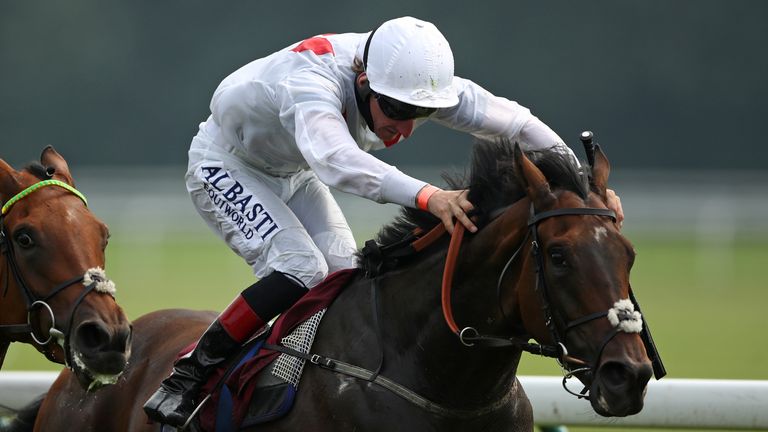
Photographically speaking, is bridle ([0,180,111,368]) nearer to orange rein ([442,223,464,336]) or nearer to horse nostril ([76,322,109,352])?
horse nostril ([76,322,109,352])

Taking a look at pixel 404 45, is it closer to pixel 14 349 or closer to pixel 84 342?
pixel 84 342

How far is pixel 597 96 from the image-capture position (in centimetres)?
3084

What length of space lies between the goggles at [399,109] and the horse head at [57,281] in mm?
1120

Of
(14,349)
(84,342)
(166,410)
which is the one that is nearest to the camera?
(84,342)

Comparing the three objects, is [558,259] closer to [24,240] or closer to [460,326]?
[460,326]

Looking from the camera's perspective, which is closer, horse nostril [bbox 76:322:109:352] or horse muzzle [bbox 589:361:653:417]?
horse muzzle [bbox 589:361:653:417]

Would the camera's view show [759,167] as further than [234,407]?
Yes

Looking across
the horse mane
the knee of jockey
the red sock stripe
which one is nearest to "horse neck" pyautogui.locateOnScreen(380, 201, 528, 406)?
the horse mane

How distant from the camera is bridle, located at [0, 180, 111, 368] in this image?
4.09m

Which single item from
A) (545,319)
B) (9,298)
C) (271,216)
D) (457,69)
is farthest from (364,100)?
(457,69)

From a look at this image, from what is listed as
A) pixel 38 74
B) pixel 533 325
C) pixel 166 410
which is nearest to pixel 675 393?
pixel 533 325

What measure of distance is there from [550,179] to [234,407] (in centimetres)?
141

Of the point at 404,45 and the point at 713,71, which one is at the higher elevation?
the point at 404,45

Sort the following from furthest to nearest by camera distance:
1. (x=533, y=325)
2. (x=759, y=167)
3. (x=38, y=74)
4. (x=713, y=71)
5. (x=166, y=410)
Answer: (x=38, y=74), (x=713, y=71), (x=759, y=167), (x=166, y=410), (x=533, y=325)
